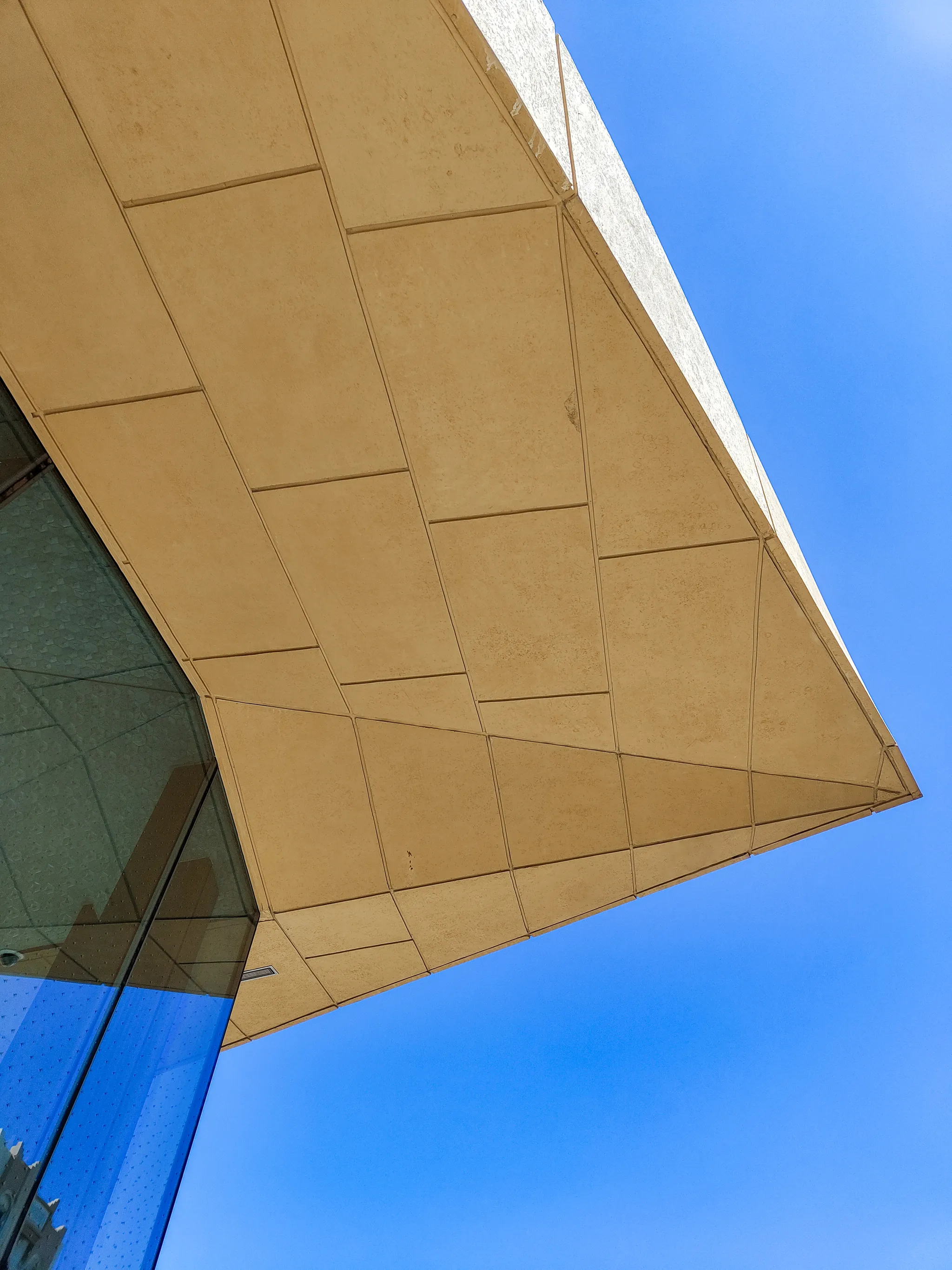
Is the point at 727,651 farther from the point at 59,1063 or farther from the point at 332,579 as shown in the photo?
the point at 59,1063

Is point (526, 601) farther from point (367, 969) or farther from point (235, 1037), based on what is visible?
point (235, 1037)

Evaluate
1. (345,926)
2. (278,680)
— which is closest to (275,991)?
(345,926)

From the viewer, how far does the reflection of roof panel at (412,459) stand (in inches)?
162

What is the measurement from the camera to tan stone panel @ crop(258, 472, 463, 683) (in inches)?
222

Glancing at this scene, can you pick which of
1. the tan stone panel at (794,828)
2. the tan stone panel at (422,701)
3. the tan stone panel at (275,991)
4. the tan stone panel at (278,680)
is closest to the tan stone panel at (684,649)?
the tan stone panel at (794,828)

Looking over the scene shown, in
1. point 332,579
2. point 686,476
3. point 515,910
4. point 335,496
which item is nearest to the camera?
point 686,476

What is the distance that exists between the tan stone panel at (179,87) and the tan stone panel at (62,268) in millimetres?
146

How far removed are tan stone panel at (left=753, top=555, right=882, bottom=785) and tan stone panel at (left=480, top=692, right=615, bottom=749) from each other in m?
1.17

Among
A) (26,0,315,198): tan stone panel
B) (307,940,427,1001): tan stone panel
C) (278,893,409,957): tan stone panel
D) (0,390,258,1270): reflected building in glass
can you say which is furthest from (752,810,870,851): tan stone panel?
(26,0,315,198): tan stone panel

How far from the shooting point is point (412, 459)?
211 inches

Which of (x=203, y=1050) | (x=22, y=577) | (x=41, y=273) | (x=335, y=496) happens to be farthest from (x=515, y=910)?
(x=41, y=273)

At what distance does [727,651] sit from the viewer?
20.9ft

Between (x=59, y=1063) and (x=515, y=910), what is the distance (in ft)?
15.5

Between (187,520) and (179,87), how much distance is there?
2556mm
